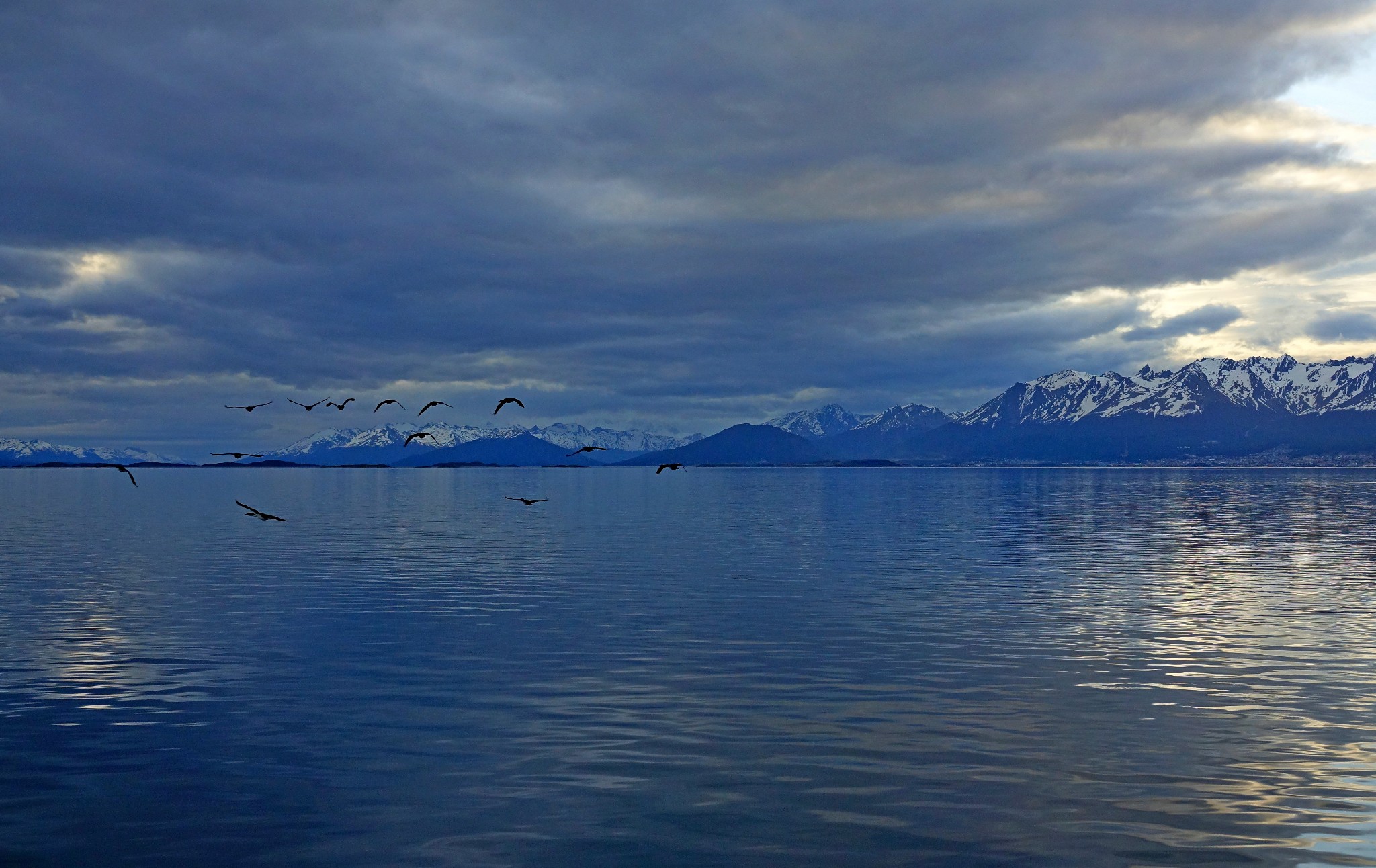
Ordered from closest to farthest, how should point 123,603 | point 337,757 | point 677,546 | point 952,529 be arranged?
point 337,757 < point 123,603 < point 677,546 < point 952,529

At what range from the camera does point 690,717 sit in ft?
102

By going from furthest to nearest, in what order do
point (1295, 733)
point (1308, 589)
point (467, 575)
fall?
1. point (467, 575)
2. point (1308, 589)
3. point (1295, 733)

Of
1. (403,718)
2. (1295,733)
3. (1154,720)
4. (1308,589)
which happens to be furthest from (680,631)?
(1308,589)

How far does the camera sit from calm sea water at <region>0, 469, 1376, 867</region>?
21.2 meters

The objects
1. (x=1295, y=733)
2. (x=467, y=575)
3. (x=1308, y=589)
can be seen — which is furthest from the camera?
(x=467, y=575)

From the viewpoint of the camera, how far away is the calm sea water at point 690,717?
2116cm

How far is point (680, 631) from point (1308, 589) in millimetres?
40795

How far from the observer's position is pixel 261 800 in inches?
926

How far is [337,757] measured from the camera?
26.8 m

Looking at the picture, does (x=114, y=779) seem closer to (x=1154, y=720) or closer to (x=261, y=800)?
(x=261, y=800)

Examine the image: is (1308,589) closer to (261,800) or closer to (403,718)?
(403,718)

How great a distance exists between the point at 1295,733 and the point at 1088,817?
36.4 ft

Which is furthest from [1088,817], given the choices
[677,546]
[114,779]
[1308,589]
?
[677,546]

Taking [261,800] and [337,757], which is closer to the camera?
[261,800]
